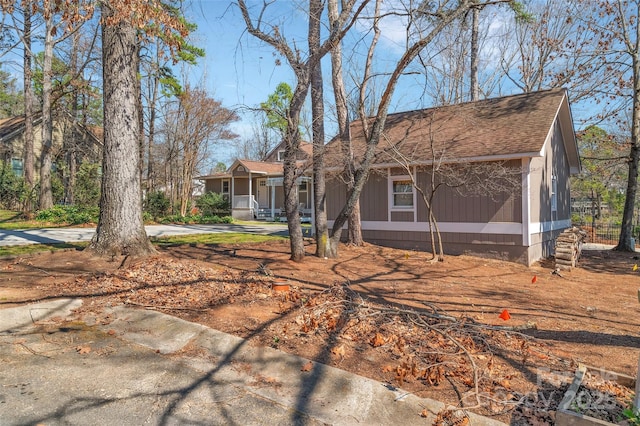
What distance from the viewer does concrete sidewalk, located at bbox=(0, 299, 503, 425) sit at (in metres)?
2.80

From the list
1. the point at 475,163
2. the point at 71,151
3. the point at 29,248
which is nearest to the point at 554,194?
the point at 475,163

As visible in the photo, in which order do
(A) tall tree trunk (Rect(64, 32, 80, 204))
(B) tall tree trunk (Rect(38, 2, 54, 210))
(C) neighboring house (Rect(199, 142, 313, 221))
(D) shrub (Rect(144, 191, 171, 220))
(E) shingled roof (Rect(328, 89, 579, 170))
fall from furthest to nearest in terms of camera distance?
(C) neighboring house (Rect(199, 142, 313, 221))
(A) tall tree trunk (Rect(64, 32, 80, 204))
(D) shrub (Rect(144, 191, 171, 220))
(B) tall tree trunk (Rect(38, 2, 54, 210))
(E) shingled roof (Rect(328, 89, 579, 170))

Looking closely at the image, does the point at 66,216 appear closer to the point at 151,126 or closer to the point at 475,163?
the point at 151,126

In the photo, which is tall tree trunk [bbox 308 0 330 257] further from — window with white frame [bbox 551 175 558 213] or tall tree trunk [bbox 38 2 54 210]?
tall tree trunk [bbox 38 2 54 210]

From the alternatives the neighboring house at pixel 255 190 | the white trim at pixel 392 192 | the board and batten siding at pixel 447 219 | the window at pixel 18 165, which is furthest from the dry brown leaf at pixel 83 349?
the window at pixel 18 165

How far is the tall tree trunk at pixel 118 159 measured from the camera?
727 centimetres

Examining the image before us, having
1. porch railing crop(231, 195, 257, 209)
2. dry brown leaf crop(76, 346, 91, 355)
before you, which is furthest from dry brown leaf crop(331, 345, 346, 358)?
porch railing crop(231, 195, 257, 209)

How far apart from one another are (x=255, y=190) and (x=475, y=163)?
20.2m

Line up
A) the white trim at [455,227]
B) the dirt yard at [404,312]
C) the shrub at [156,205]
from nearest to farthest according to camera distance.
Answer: the dirt yard at [404,312] < the white trim at [455,227] < the shrub at [156,205]

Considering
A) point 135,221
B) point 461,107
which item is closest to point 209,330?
point 135,221

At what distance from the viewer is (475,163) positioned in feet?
36.3

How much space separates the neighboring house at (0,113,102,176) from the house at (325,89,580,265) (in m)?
22.4

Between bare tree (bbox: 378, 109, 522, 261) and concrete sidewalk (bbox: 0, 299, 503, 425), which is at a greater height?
bare tree (bbox: 378, 109, 522, 261)

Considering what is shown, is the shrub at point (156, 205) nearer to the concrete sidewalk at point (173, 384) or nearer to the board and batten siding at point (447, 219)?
the board and batten siding at point (447, 219)
